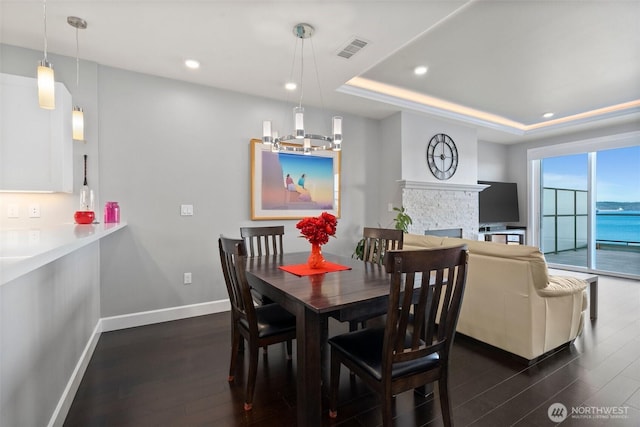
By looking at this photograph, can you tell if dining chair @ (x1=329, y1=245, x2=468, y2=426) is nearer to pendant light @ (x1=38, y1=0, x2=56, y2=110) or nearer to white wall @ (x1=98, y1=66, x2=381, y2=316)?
pendant light @ (x1=38, y1=0, x2=56, y2=110)

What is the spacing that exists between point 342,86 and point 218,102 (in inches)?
59.9

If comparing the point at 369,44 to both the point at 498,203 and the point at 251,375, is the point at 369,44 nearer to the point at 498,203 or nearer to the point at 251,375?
the point at 251,375

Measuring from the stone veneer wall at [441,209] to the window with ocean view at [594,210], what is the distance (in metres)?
2.20

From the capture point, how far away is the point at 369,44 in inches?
102

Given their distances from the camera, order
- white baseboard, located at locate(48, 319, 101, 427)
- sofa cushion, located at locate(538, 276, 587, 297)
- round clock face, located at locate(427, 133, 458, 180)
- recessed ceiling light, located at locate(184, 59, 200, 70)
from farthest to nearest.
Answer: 1. round clock face, located at locate(427, 133, 458, 180)
2. recessed ceiling light, located at locate(184, 59, 200, 70)
3. sofa cushion, located at locate(538, 276, 587, 297)
4. white baseboard, located at locate(48, 319, 101, 427)

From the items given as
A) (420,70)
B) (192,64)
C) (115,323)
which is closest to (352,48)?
(420,70)

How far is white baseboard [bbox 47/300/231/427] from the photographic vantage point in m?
1.73

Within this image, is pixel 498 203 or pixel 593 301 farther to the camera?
pixel 498 203

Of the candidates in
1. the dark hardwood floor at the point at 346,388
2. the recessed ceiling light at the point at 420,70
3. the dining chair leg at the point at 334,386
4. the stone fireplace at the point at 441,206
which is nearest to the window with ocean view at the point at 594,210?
the stone fireplace at the point at 441,206

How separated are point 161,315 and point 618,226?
7.59 meters

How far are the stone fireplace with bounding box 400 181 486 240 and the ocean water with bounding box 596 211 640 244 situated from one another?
239 cm

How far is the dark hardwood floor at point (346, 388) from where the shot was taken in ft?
5.69

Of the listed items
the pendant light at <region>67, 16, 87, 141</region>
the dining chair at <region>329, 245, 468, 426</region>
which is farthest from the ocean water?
the pendant light at <region>67, 16, 87, 141</region>

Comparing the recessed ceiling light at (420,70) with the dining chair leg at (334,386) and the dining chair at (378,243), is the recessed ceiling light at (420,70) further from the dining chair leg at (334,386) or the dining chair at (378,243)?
the dining chair leg at (334,386)
